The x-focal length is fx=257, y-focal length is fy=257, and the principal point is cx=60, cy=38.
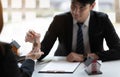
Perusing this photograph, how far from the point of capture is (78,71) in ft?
6.25

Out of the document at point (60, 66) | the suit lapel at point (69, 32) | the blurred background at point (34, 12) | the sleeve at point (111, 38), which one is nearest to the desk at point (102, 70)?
the document at point (60, 66)

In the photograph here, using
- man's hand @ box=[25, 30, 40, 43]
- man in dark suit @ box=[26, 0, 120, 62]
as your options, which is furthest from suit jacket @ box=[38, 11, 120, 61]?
man's hand @ box=[25, 30, 40, 43]

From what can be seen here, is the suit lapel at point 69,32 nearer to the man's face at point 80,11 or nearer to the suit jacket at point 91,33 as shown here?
the suit jacket at point 91,33

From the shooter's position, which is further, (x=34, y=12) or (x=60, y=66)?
(x=34, y=12)

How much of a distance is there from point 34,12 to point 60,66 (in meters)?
1.43

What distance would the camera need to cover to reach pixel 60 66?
2002mm

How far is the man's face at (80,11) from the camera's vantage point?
233 cm

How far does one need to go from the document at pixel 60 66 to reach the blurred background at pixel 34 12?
1067 millimetres

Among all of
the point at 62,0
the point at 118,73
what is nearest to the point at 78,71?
the point at 118,73

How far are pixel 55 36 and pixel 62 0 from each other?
2.81ft

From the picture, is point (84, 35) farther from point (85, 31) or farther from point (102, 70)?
point (102, 70)

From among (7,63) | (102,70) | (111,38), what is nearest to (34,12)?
(111,38)

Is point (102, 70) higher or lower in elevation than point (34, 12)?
lower

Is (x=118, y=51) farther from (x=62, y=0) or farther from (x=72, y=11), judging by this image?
(x=62, y=0)
